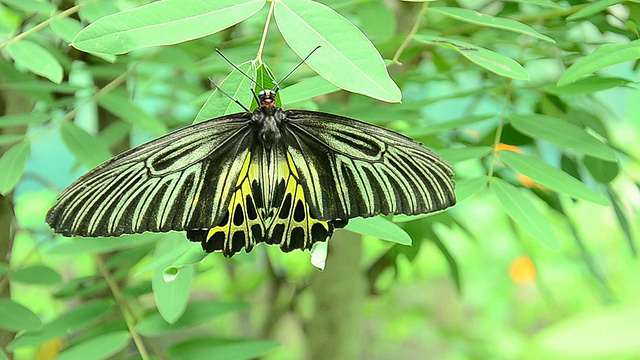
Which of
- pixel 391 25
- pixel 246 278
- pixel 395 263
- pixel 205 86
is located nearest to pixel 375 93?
pixel 391 25

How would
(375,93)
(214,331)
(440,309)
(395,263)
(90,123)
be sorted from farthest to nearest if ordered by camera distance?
1. (440,309)
2. (214,331)
3. (90,123)
4. (395,263)
5. (375,93)

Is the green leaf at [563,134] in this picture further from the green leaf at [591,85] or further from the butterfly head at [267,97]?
the butterfly head at [267,97]

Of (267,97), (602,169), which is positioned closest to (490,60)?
(267,97)

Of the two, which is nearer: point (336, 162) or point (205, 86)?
point (336, 162)

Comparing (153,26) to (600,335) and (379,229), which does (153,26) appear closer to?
(379,229)

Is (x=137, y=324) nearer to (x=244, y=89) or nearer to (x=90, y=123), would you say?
(x=244, y=89)

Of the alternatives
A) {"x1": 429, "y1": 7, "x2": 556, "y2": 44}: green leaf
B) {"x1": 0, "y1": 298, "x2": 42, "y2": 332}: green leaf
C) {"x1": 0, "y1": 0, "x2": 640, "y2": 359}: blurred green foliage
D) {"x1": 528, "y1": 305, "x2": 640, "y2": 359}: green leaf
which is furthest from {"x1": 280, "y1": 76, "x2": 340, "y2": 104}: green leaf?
{"x1": 528, "y1": 305, "x2": 640, "y2": 359}: green leaf

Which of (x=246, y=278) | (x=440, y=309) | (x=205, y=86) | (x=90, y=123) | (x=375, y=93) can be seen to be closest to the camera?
(x=375, y=93)
